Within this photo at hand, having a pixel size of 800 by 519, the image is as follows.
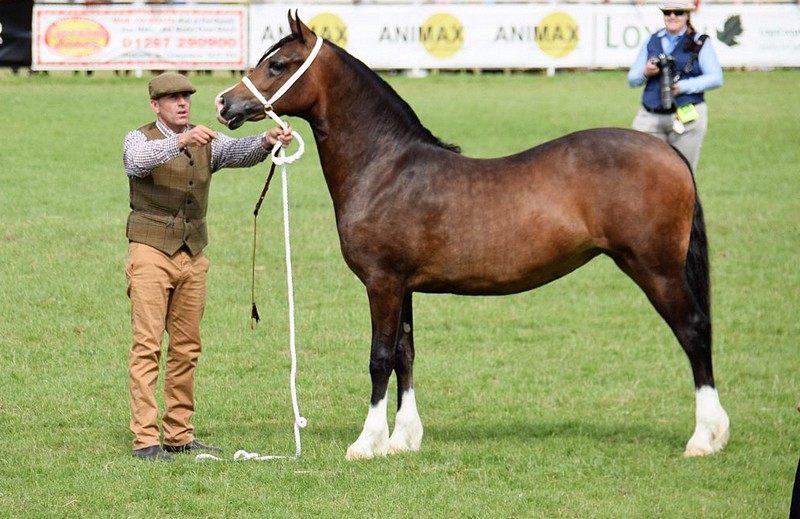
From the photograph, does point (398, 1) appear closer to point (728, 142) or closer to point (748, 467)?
point (728, 142)

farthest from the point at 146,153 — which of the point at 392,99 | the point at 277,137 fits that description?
the point at 392,99

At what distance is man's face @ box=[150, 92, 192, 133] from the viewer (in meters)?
7.59

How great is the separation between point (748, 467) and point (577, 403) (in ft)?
5.95

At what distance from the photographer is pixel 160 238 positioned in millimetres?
7648

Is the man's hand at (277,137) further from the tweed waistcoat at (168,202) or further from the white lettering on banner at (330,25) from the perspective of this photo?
the white lettering on banner at (330,25)

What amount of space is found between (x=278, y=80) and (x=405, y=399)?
6.89 feet

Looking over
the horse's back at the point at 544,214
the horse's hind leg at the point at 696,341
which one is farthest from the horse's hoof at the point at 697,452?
the horse's back at the point at 544,214

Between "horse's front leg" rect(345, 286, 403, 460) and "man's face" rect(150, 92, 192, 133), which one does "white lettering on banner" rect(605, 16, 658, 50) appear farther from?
"man's face" rect(150, 92, 192, 133)

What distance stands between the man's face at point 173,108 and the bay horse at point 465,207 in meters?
0.21

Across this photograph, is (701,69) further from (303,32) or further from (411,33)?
(411,33)

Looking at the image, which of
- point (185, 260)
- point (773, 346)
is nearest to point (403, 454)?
point (185, 260)

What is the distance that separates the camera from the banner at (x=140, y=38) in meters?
25.5

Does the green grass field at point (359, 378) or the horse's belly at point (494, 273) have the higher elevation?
the horse's belly at point (494, 273)

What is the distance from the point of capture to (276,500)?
22.7 feet
